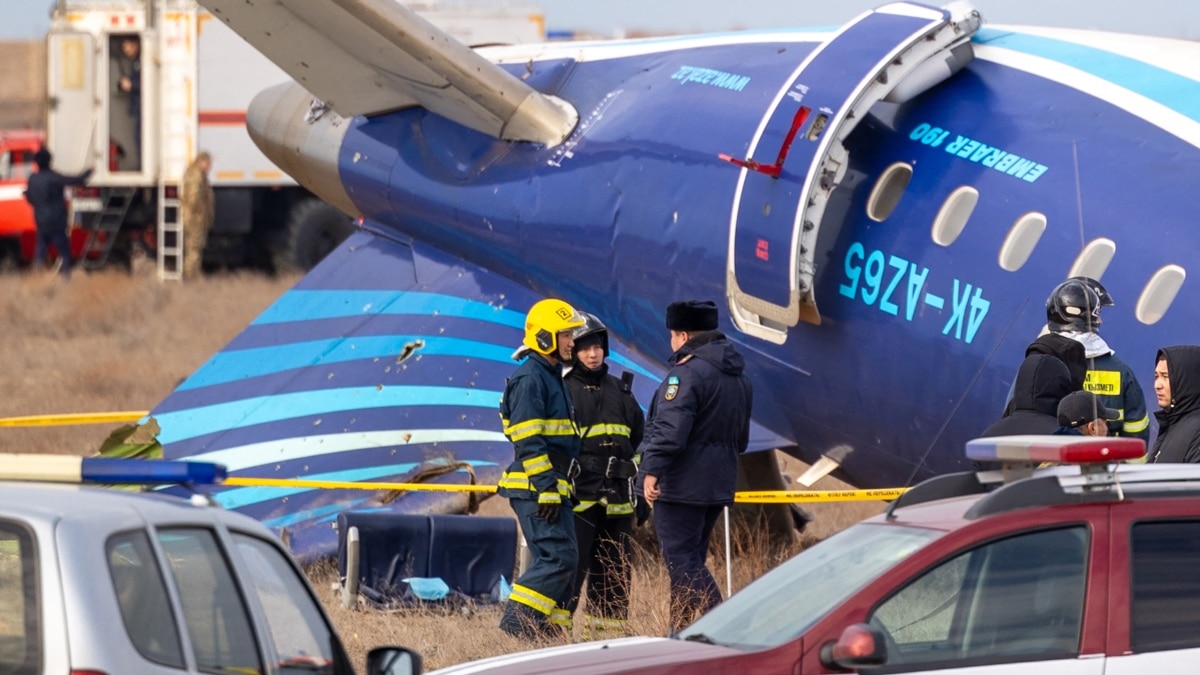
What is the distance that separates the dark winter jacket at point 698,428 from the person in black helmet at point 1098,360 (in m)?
1.77

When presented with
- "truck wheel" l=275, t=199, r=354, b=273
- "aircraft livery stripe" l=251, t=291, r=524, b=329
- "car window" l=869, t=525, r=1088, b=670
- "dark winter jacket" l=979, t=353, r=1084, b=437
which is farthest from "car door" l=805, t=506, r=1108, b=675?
"truck wheel" l=275, t=199, r=354, b=273

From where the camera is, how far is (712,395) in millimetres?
8656

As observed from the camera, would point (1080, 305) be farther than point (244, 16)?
No

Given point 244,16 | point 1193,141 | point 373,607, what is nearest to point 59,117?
point 244,16

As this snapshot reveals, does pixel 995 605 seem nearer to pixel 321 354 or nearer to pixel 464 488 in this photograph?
pixel 464 488

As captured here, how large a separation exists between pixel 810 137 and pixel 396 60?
12.0 feet

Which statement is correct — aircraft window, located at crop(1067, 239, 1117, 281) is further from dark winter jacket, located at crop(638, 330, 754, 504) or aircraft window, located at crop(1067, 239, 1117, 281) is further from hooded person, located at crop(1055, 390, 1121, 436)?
dark winter jacket, located at crop(638, 330, 754, 504)

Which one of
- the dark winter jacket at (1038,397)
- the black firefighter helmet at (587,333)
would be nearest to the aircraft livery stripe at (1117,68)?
the dark winter jacket at (1038,397)

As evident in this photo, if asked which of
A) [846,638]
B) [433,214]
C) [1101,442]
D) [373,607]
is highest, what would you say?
[433,214]

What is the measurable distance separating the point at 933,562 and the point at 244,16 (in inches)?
326

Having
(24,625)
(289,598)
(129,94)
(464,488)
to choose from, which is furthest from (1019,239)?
(129,94)

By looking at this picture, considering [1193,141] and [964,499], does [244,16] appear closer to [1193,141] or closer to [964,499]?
[1193,141]

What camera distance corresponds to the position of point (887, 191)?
9547 millimetres

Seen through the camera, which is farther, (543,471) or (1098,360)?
(543,471)
